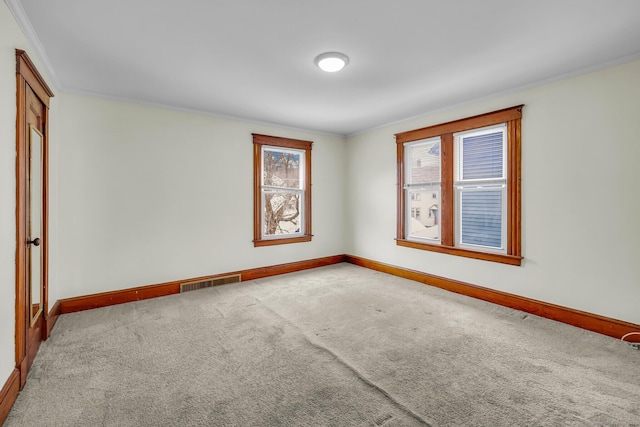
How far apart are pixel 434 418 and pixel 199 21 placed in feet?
9.66

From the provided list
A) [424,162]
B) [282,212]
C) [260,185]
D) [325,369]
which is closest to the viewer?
[325,369]

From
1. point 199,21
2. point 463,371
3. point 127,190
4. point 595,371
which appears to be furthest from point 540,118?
point 127,190

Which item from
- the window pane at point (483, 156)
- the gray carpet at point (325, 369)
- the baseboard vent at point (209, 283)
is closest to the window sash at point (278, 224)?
the baseboard vent at point (209, 283)

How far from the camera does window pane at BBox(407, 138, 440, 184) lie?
4382 millimetres

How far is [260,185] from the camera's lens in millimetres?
4816

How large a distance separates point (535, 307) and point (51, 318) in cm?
492

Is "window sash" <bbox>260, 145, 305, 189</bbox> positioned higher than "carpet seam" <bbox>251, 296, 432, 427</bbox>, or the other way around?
"window sash" <bbox>260, 145, 305, 189</bbox>

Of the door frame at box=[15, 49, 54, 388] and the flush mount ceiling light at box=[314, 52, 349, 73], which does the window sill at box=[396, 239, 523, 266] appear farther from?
the door frame at box=[15, 49, 54, 388]

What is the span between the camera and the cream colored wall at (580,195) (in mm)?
2752

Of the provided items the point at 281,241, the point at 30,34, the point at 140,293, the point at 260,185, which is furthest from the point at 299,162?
the point at 30,34

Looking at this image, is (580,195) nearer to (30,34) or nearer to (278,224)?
(278,224)

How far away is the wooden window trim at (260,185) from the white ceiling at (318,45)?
106cm

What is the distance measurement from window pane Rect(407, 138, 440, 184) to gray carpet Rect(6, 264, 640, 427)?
1.83 meters

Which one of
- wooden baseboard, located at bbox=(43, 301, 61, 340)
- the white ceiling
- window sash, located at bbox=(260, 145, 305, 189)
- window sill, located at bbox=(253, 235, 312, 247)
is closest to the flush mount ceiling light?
the white ceiling
